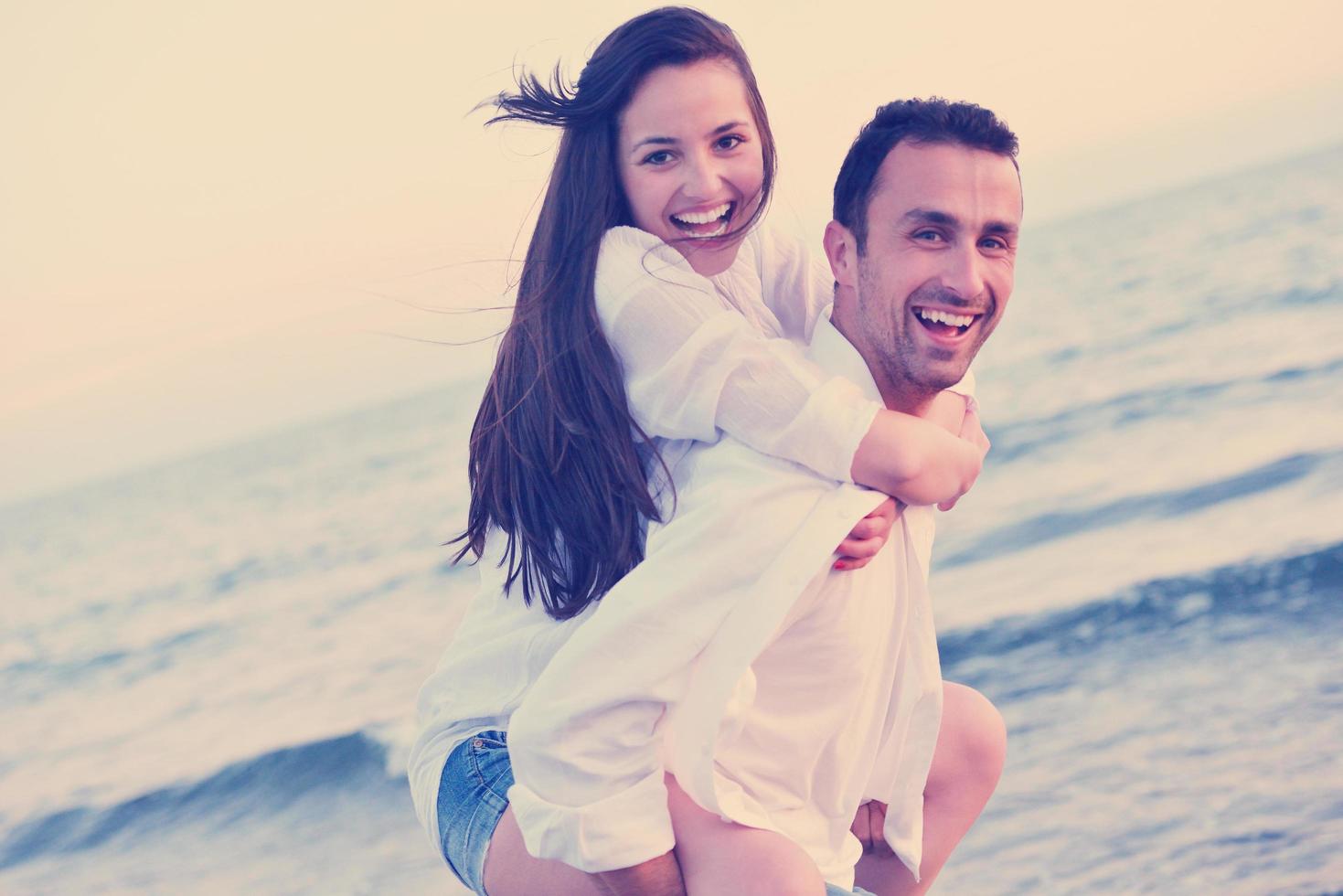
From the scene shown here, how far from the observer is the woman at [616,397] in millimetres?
2305

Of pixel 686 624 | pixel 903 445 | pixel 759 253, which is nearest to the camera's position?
pixel 686 624

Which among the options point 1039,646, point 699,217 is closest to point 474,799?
point 699,217

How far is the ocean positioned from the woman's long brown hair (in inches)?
113

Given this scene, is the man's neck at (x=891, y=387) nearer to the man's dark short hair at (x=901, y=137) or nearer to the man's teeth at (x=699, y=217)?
the man's dark short hair at (x=901, y=137)

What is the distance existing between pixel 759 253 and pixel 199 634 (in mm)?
14330

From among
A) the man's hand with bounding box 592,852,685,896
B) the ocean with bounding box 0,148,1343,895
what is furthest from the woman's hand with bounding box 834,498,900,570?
the ocean with bounding box 0,148,1343,895

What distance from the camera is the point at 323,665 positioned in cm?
1170

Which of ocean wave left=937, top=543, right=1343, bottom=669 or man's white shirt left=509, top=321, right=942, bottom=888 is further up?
man's white shirt left=509, top=321, right=942, bottom=888

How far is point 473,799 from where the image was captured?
250 cm

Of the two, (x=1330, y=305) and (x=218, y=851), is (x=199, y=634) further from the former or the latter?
(x=1330, y=305)

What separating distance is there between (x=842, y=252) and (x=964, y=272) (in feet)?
0.93

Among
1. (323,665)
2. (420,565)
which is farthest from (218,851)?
(420,565)

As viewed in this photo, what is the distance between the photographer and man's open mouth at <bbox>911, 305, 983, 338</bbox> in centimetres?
235

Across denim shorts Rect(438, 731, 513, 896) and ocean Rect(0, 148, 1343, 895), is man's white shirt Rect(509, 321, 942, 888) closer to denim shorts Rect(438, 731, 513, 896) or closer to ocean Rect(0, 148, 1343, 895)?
denim shorts Rect(438, 731, 513, 896)
